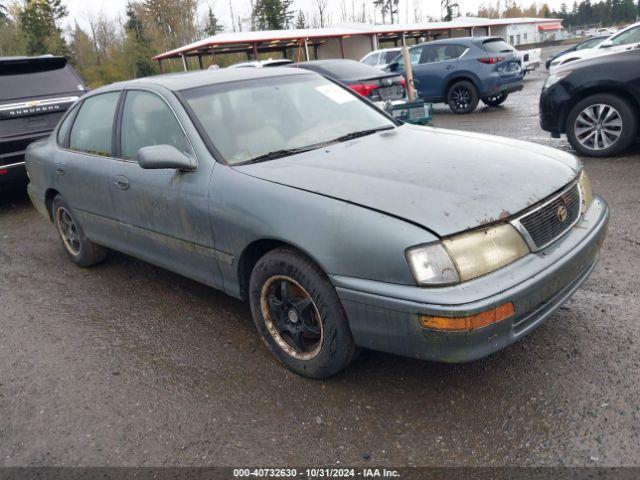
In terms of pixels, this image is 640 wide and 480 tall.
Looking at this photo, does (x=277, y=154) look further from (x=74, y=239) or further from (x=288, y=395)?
Result: (x=74, y=239)

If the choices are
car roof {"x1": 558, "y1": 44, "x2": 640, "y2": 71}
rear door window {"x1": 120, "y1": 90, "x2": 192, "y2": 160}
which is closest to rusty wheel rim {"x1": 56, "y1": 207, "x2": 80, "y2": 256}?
rear door window {"x1": 120, "y1": 90, "x2": 192, "y2": 160}

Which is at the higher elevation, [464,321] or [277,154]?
[277,154]

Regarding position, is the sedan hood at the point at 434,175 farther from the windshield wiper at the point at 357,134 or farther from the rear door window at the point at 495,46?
the rear door window at the point at 495,46

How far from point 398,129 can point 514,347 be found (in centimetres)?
165

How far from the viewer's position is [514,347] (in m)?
3.09

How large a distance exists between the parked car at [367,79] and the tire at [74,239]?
5517 millimetres

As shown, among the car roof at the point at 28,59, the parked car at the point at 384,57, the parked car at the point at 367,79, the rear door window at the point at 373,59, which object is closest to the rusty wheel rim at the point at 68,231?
the car roof at the point at 28,59

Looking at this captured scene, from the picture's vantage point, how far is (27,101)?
7.09 meters

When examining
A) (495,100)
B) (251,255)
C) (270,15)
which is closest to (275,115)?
(251,255)

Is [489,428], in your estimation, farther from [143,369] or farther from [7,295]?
[7,295]

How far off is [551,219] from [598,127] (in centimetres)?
494

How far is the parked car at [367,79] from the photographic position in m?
9.55

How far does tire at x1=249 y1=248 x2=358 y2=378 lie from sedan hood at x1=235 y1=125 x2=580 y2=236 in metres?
0.41

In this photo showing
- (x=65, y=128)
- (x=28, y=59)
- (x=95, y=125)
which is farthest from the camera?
(x=28, y=59)
